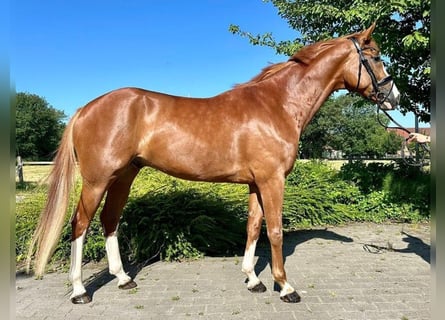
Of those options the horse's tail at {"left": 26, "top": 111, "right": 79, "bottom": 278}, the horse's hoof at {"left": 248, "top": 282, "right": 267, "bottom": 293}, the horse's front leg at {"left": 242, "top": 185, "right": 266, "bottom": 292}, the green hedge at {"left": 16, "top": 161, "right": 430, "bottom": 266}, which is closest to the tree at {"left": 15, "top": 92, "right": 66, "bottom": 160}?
the green hedge at {"left": 16, "top": 161, "right": 430, "bottom": 266}

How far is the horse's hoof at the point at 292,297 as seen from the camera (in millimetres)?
3085

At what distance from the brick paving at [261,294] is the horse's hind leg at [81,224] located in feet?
0.41

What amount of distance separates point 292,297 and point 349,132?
5189cm

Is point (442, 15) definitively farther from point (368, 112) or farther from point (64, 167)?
point (368, 112)

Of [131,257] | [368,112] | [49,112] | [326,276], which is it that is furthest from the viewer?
[368,112]

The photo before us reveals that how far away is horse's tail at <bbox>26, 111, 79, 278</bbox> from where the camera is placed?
3092mm

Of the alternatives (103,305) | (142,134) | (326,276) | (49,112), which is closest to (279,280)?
(326,276)

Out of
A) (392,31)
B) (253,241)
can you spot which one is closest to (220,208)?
(253,241)

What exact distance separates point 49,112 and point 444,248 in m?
42.2

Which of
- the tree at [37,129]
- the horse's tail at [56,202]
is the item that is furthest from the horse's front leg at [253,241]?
the tree at [37,129]

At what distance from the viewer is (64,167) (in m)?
3.21

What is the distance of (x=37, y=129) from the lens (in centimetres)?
3111

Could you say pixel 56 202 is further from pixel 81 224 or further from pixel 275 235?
pixel 275 235

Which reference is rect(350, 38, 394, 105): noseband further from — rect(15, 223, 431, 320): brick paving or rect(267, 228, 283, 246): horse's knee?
rect(15, 223, 431, 320): brick paving
